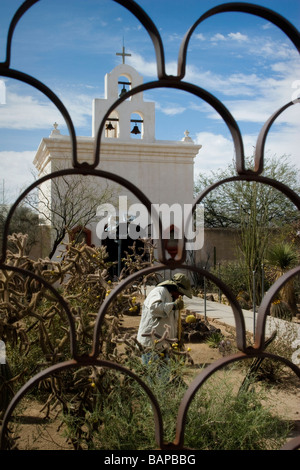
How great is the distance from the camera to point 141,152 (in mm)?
16062

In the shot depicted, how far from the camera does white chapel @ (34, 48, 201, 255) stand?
15.8 meters

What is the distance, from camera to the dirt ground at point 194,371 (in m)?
2.81

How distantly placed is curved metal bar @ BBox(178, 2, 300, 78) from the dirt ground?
1.97 metres

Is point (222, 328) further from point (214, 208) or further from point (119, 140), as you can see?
point (214, 208)

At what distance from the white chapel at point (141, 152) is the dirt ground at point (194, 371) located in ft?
29.1

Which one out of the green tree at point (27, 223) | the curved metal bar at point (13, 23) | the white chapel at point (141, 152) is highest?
Answer: the white chapel at point (141, 152)

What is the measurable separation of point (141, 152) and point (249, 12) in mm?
15048

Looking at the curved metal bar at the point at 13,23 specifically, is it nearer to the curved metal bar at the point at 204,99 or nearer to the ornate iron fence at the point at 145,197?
the ornate iron fence at the point at 145,197

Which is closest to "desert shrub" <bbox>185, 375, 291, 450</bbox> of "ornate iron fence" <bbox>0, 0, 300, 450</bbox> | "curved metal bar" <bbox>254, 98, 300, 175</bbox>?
"ornate iron fence" <bbox>0, 0, 300, 450</bbox>

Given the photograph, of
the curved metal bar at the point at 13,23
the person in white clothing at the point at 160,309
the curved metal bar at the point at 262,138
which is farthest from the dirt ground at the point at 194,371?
the curved metal bar at the point at 13,23

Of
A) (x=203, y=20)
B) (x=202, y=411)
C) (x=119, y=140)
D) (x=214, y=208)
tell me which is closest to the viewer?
(x=203, y=20)
